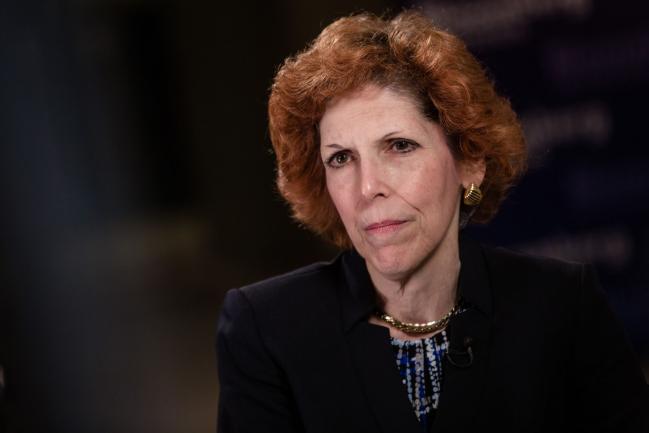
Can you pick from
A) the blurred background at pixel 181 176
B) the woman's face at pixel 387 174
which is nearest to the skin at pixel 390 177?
the woman's face at pixel 387 174

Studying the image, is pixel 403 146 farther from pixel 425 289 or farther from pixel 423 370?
pixel 423 370

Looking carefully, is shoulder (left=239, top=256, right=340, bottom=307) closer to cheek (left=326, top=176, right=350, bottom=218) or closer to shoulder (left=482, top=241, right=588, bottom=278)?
cheek (left=326, top=176, right=350, bottom=218)

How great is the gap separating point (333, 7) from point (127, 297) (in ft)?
6.78

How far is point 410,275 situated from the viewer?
1.56m

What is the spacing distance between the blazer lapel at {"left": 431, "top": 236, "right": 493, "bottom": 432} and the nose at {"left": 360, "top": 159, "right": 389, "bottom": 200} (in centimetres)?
28

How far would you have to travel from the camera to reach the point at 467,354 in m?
1.52

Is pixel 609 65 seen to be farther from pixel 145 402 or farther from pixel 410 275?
pixel 145 402

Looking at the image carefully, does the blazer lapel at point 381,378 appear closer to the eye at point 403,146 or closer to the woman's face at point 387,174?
the woman's face at point 387,174

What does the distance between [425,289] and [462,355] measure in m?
0.14

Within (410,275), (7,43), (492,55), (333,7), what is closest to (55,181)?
(7,43)

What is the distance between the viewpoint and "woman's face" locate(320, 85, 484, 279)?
144cm

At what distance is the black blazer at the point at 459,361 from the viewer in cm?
150

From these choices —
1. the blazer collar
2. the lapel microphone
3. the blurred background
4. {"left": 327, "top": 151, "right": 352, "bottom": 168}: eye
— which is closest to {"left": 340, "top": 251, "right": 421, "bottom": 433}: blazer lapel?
the blazer collar

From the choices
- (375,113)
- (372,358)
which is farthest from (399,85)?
(372,358)
